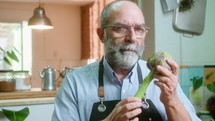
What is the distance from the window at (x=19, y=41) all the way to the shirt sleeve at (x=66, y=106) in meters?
4.74

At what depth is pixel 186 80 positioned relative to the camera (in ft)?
7.97

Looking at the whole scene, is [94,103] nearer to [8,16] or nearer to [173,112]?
[173,112]

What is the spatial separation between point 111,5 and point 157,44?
1.06m

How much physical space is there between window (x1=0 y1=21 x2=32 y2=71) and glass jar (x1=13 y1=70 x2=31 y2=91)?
11.5 ft

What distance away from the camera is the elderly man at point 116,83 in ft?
3.98

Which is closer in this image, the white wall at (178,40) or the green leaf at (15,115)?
the green leaf at (15,115)

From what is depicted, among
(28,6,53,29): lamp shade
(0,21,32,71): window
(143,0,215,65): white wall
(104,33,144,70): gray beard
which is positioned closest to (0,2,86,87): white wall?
(0,21,32,71): window

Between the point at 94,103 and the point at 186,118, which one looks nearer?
the point at 186,118

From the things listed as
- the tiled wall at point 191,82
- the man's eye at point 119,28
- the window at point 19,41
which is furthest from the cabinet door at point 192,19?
the window at point 19,41

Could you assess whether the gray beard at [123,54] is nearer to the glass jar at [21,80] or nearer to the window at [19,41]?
the glass jar at [21,80]

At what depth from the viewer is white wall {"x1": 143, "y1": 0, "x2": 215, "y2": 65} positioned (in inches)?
89.9

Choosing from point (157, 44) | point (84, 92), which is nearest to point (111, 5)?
point (84, 92)

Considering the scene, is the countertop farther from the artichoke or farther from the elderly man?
the artichoke

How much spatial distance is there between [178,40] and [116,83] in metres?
1.23
